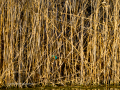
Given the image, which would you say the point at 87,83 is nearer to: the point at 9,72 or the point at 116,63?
the point at 116,63

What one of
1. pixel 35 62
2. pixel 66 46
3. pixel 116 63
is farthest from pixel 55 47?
pixel 116 63

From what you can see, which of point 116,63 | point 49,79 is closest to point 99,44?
point 116,63

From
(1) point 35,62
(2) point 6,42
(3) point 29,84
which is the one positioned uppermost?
(2) point 6,42

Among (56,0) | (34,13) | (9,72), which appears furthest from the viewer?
(56,0)

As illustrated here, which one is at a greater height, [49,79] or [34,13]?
[34,13]

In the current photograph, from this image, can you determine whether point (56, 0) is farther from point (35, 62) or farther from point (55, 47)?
point (35, 62)

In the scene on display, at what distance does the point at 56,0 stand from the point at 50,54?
87cm

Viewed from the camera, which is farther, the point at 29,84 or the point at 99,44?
the point at 99,44

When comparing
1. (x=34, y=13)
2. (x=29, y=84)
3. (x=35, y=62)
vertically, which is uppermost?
(x=34, y=13)

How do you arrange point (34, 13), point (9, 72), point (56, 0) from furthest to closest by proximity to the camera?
point (56, 0), point (34, 13), point (9, 72)

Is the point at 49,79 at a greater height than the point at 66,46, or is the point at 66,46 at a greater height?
the point at 66,46

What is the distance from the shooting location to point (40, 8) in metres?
3.75

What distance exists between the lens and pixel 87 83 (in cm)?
339

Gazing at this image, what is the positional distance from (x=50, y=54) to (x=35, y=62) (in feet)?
0.75
